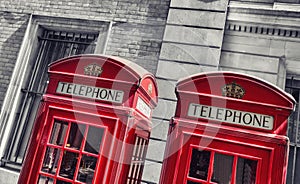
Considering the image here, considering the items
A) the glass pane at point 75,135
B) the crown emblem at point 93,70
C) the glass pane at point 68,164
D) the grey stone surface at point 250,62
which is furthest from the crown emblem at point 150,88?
the grey stone surface at point 250,62

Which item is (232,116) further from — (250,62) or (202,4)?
(202,4)

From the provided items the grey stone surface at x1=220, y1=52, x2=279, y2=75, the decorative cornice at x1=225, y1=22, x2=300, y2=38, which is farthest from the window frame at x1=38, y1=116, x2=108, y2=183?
the decorative cornice at x1=225, y1=22, x2=300, y2=38

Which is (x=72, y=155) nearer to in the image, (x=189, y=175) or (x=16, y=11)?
(x=189, y=175)

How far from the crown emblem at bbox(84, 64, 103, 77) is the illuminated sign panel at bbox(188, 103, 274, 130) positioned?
120 centimetres

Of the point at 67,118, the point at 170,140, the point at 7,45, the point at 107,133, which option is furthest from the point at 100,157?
the point at 7,45

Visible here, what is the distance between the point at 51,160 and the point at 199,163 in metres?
1.78

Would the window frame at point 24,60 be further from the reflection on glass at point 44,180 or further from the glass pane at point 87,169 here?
the glass pane at point 87,169

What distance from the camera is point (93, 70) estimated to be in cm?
320

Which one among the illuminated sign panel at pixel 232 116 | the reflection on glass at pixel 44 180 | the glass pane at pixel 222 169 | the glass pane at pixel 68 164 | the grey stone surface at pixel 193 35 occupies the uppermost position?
the grey stone surface at pixel 193 35

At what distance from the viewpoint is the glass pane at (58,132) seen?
3115 millimetres

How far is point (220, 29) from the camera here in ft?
16.4

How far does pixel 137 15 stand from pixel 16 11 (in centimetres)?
294

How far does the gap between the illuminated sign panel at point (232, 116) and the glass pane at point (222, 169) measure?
1.32 feet

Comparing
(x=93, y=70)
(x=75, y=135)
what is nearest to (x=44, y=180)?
(x=75, y=135)
